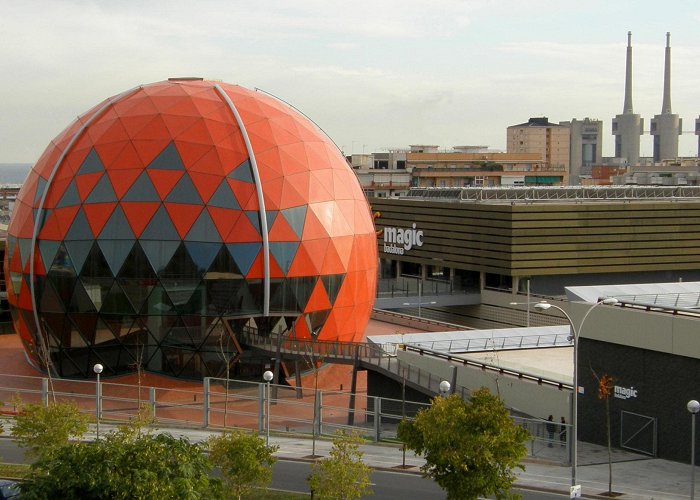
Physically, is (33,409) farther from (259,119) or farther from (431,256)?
(431,256)

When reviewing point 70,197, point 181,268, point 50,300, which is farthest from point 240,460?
point 70,197

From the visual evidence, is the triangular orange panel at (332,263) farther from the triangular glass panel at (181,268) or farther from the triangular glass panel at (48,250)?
the triangular glass panel at (48,250)

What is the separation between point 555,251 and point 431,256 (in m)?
11.0

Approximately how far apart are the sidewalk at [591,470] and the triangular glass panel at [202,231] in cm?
1055

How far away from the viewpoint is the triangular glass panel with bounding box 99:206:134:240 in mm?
48406

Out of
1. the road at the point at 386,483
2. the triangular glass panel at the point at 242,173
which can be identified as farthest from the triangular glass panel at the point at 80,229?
the road at the point at 386,483

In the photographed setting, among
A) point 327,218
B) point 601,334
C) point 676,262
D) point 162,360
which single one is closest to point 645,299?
point 601,334

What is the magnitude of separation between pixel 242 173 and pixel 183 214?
2.99 meters

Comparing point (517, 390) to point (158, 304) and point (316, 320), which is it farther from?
point (158, 304)

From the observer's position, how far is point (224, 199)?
48531 millimetres

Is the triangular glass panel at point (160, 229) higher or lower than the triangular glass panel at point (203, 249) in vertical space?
higher

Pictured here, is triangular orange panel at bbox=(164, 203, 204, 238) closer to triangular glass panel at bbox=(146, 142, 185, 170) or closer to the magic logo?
triangular glass panel at bbox=(146, 142, 185, 170)

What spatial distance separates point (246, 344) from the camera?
163 ft

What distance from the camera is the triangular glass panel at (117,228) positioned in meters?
48.4
